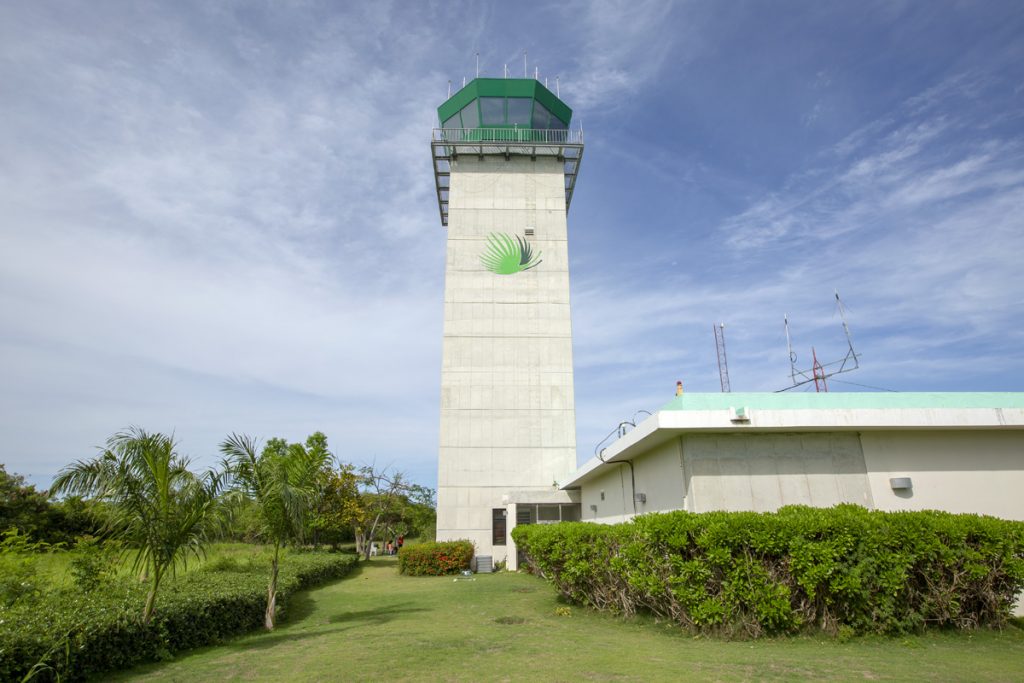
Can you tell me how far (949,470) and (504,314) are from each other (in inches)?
772

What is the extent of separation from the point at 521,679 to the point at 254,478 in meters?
7.30

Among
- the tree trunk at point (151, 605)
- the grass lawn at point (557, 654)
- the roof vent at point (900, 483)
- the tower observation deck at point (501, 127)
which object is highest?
the tower observation deck at point (501, 127)

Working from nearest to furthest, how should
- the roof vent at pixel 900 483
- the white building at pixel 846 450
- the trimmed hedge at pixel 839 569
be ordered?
1. the trimmed hedge at pixel 839 569
2. the white building at pixel 846 450
3. the roof vent at pixel 900 483

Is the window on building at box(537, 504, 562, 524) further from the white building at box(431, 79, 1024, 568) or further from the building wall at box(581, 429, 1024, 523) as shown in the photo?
the building wall at box(581, 429, 1024, 523)

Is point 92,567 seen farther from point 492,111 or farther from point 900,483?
point 492,111

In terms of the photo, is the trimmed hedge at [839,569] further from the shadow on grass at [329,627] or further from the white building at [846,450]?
the shadow on grass at [329,627]

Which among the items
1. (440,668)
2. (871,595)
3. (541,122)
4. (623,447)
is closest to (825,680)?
(871,595)

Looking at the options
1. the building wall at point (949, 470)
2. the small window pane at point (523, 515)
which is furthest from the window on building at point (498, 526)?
the building wall at point (949, 470)

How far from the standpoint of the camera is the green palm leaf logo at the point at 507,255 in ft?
92.8

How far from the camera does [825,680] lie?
5.95 m

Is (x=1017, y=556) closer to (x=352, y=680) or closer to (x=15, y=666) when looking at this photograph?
(x=352, y=680)

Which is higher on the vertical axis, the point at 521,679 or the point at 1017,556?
the point at 1017,556

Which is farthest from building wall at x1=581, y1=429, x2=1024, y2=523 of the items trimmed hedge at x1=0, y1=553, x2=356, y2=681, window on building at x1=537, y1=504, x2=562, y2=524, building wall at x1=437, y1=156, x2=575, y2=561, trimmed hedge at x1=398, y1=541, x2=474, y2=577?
building wall at x1=437, y1=156, x2=575, y2=561

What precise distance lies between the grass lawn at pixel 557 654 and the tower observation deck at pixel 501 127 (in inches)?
971
